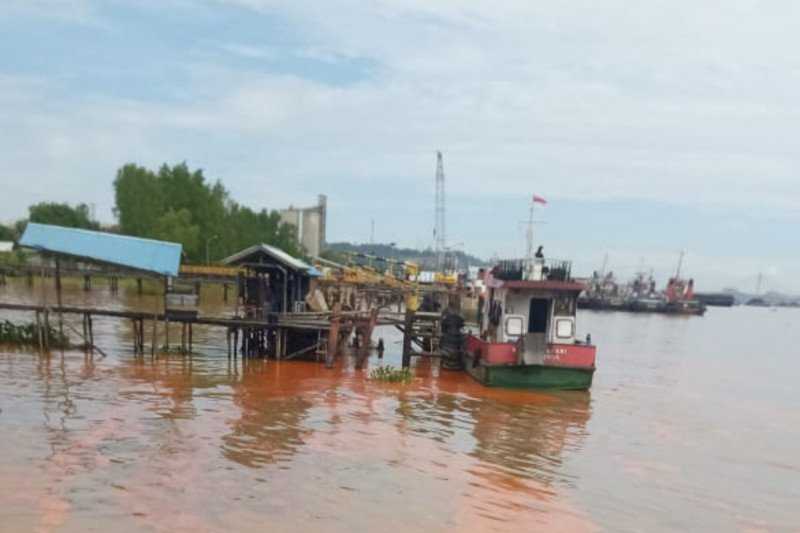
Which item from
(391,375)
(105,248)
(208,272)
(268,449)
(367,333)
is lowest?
(268,449)

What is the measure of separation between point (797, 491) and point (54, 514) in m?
15.9

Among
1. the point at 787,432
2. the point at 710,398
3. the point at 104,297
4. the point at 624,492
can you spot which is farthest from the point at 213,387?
the point at 104,297

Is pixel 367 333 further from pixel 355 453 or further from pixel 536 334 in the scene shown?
pixel 355 453

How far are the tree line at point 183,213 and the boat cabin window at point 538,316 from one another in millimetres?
58111

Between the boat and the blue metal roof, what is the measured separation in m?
12.0

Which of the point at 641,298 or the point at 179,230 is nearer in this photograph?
the point at 179,230

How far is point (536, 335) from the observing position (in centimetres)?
2494

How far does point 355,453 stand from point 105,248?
579 inches

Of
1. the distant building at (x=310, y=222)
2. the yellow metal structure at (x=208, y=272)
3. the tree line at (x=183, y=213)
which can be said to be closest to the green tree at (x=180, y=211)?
the tree line at (x=183, y=213)

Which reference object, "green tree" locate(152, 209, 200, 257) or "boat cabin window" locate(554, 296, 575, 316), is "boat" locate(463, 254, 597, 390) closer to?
"boat cabin window" locate(554, 296, 575, 316)

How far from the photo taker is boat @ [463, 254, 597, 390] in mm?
25125

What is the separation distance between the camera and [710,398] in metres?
31.7

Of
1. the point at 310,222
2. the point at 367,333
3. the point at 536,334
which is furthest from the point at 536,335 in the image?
the point at 310,222

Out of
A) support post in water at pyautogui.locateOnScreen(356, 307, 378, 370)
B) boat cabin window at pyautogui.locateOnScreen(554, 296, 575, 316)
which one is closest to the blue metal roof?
support post in water at pyautogui.locateOnScreen(356, 307, 378, 370)
